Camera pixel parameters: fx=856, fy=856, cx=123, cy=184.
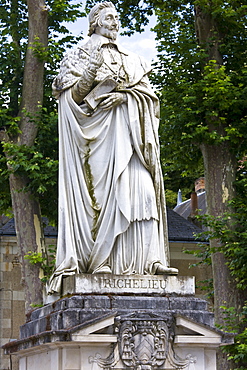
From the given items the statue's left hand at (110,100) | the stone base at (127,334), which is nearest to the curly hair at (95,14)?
the statue's left hand at (110,100)

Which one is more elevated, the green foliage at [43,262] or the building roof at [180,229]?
the building roof at [180,229]

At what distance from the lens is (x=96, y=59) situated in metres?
8.52

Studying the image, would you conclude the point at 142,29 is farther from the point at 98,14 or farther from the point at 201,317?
the point at 201,317

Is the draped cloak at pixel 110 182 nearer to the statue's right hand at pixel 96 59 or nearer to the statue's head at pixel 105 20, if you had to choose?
the statue's right hand at pixel 96 59

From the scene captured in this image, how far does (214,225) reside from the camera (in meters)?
17.2

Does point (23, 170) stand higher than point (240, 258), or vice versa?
point (23, 170)

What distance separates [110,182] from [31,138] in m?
10.3

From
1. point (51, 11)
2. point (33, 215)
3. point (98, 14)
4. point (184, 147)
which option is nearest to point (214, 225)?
point (184, 147)

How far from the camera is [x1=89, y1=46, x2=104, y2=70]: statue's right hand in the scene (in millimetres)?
8492

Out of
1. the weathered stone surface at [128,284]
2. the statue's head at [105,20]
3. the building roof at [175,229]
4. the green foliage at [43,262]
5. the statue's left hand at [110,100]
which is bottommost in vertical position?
the weathered stone surface at [128,284]

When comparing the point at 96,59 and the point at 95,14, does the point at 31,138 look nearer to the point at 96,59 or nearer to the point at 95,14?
the point at 95,14

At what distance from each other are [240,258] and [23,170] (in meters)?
4.79

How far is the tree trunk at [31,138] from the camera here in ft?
58.5

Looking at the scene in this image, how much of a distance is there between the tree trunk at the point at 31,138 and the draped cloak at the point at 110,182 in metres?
9.36
